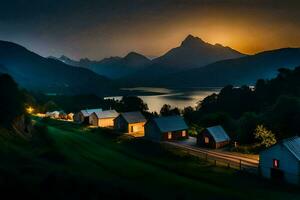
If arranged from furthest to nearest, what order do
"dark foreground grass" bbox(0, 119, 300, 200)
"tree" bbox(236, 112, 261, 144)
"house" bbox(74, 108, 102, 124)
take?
"house" bbox(74, 108, 102, 124)
"tree" bbox(236, 112, 261, 144)
"dark foreground grass" bbox(0, 119, 300, 200)

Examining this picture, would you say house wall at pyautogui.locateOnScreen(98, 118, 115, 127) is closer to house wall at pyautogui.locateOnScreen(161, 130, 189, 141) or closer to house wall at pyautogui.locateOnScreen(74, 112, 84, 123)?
house wall at pyautogui.locateOnScreen(74, 112, 84, 123)

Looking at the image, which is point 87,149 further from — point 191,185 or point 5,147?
point 191,185

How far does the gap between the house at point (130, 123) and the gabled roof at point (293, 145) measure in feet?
145

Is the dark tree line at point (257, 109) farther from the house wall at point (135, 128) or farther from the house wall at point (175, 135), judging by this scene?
the house wall at point (135, 128)

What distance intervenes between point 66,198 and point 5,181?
414cm

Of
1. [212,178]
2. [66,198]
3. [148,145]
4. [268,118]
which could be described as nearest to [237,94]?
[268,118]

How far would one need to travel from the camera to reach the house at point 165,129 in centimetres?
7275

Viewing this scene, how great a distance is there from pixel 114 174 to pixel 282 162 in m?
19.4

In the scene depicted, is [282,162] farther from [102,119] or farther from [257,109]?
[257,109]

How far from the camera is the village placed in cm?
4294

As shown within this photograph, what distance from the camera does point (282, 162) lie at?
43.2m

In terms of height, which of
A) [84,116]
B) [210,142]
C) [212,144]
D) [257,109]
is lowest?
[212,144]

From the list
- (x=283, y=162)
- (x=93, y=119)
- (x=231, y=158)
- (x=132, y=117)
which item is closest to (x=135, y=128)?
(x=132, y=117)

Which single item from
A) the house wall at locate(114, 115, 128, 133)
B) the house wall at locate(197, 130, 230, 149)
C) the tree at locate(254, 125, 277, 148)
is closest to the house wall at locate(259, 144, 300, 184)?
the tree at locate(254, 125, 277, 148)
